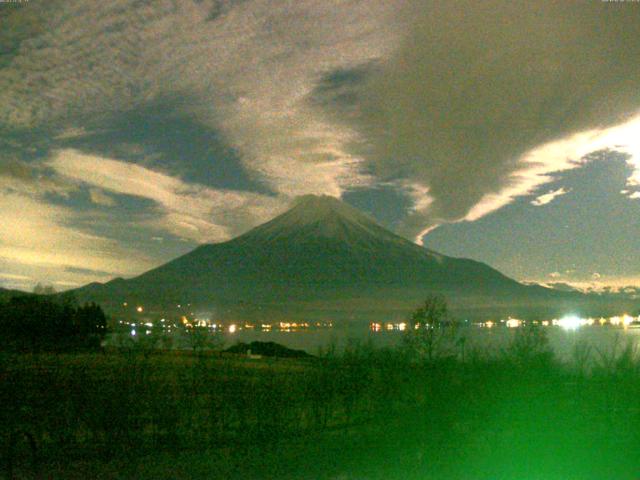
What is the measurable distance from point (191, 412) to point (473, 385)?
5.59m

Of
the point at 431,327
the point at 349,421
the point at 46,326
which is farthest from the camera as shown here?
the point at 46,326

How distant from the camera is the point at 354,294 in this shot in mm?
194250

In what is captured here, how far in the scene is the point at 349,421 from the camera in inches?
580

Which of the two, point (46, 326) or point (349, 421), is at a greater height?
point (46, 326)

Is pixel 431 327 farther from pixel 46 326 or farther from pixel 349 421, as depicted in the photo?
pixel 46 326

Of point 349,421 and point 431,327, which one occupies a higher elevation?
point 431,327

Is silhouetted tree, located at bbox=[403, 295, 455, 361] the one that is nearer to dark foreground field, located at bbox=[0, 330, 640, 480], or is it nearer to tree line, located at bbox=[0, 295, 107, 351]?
dark foreground field, located at bbox=[0, 330, 640, 480]

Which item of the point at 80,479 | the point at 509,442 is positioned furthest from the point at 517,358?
the point at 80,479

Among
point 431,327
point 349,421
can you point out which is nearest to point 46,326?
point 431,327

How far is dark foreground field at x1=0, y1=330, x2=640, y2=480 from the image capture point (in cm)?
1098

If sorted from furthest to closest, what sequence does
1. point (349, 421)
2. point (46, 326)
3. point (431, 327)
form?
1. point (46, 326)
2. point (431, 327)
3. point (349, 421)

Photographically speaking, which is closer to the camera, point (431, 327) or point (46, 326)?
point (431, 327)

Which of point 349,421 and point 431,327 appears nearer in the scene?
point 349,421

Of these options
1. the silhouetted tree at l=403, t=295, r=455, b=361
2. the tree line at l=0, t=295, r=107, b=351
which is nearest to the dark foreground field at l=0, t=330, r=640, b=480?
the silhouetted tree at l=403, t=295, r=455, b=361
